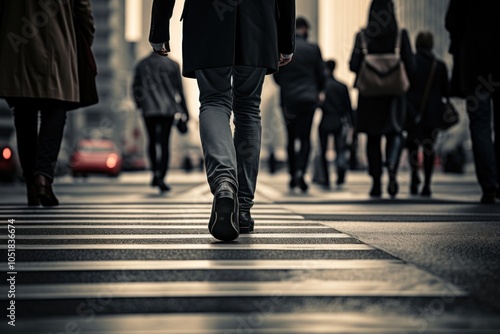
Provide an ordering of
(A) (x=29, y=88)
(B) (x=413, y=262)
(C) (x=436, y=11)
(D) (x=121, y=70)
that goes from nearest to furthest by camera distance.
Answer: (B) (x=413, y=262) → (A) (x=29, y=88) → (C) (x=436, y=11) → (D) (x=121, y=70)

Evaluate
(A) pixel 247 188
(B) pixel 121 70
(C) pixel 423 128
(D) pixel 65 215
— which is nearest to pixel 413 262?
(A) pixel 247 188

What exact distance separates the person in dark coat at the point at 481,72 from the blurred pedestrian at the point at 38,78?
3709mm

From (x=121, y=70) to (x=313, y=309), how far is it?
11970 centimetres

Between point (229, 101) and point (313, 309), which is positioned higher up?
point (229, 101)

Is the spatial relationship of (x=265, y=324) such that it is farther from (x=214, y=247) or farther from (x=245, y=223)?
(x=245, y=223)

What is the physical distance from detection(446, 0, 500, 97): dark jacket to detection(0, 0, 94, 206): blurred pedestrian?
369 cm

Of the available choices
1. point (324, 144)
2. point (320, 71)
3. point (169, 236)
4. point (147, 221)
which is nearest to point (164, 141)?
point (320, 71)

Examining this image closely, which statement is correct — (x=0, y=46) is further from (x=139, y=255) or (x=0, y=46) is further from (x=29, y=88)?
(x=139, y=255)

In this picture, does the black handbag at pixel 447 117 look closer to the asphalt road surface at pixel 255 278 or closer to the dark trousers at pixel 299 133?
the dark trousers at pixel 299 133

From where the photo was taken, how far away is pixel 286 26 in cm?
483

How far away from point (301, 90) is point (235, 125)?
22.8 ft

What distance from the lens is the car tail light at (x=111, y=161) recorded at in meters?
32.2

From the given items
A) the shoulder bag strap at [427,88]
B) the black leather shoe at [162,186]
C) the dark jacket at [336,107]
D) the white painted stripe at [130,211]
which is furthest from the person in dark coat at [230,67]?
the dark jacket at [336,107]

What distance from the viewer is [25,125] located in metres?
6.80
